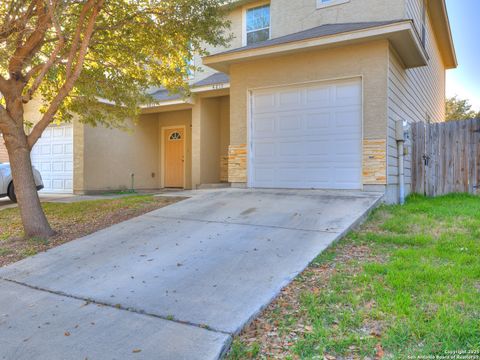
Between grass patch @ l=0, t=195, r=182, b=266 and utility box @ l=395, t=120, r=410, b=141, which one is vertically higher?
utility box @ l=395, t=120, r=410, b=141

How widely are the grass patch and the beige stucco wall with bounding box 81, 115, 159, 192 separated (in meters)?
3.27

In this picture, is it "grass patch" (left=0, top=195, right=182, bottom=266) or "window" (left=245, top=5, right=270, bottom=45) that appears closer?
"grass patch" (left=0, top=195, right=182, bottom=266)

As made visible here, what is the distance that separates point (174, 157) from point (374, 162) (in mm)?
8523

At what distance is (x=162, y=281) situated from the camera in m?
3.46

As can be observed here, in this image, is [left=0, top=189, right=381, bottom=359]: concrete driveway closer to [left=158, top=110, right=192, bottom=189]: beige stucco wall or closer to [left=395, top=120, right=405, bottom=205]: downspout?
[left=395, top=120, right=405, bottom=205]: downspout

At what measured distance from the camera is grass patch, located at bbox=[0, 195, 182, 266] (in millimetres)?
4984

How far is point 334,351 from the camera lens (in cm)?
225

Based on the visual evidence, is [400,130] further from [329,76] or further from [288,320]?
[288,320]

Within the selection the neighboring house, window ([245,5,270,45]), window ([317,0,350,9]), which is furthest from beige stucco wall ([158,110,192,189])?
window ([317,0,350,9])

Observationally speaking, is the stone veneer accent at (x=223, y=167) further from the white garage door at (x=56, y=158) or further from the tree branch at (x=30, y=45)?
the tree branch at (x=30, y=45)

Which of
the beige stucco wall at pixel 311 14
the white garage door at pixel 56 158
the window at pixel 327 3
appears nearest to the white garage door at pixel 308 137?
the beige stucco wall at pixel 311 14

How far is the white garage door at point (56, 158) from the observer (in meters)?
12.1

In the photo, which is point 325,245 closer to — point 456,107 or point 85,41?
point 85,41

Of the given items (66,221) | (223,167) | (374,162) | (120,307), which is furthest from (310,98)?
(120,307)
